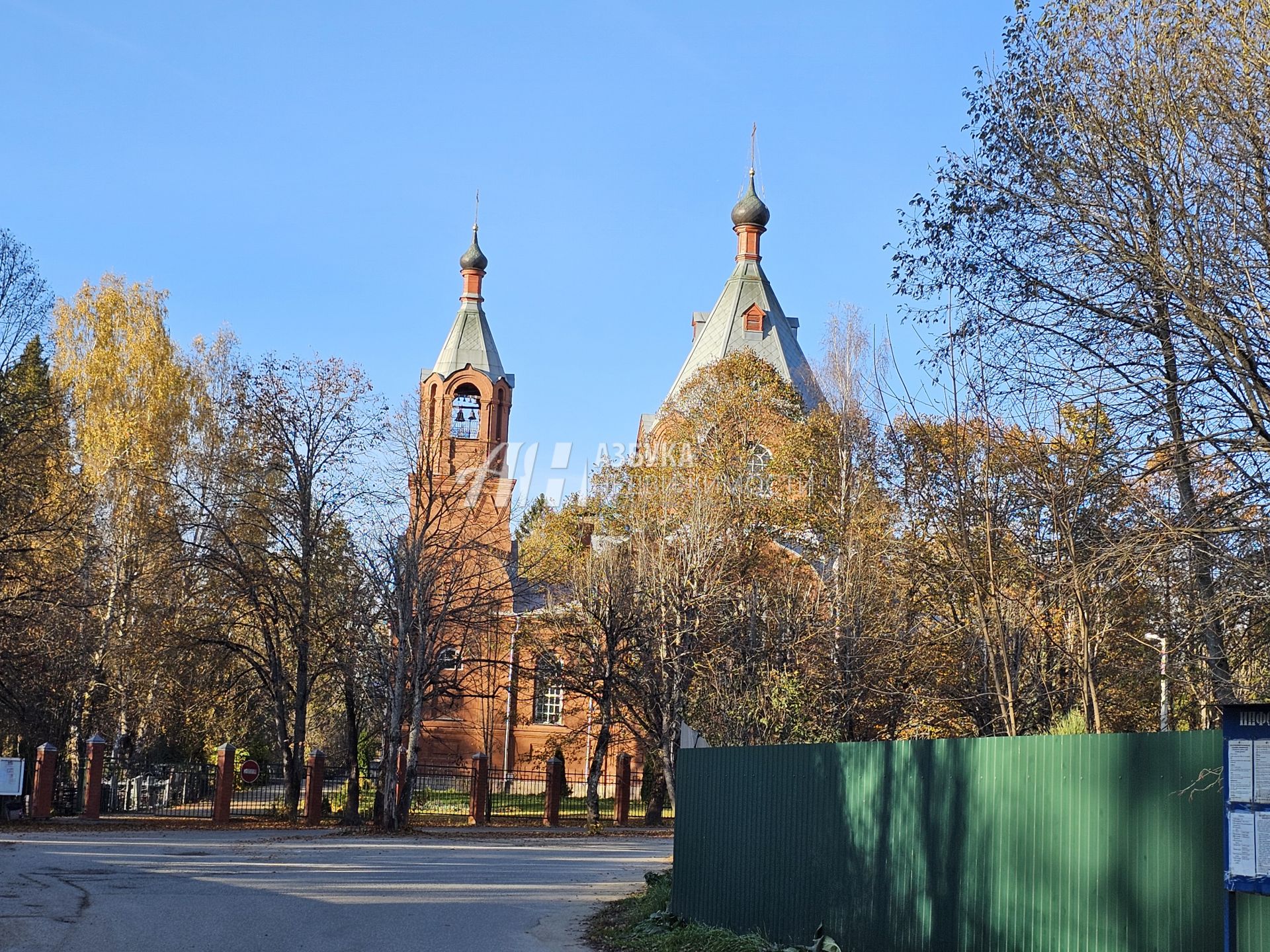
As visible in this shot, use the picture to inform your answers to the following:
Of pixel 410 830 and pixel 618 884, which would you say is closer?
pixel 618 884

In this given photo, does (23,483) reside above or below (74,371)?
below

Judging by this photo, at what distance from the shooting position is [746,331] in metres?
48.4

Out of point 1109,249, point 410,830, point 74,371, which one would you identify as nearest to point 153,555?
point 74,371

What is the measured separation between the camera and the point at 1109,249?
10672 mm

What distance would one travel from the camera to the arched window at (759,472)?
32.9m

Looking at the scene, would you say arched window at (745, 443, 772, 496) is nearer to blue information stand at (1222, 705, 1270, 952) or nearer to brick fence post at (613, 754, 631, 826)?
brick fence post at (613, 754, 631, 826)

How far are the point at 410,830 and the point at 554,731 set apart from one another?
18.4 metres

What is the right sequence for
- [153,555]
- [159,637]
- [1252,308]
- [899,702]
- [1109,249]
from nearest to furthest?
[1252,308] → [1109,249] → [899,702] → [159,637] → [153,555]

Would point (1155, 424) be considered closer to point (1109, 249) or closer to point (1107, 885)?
point (1109, 249)

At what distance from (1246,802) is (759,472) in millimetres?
27481

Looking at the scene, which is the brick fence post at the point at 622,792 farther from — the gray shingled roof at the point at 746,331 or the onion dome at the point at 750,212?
the onion dome at the point at 750,212

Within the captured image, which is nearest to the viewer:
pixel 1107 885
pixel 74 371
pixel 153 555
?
pixel 1107 885

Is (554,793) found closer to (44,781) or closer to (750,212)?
(44,781)

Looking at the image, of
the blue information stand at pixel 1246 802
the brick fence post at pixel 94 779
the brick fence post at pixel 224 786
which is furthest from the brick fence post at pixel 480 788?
the blue information stand at pixel 1246 802
